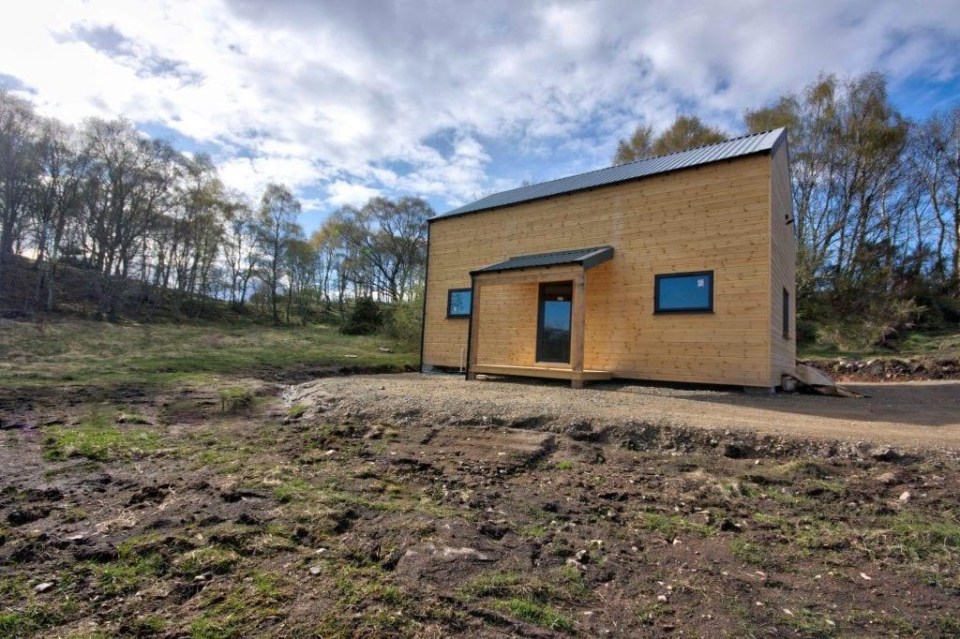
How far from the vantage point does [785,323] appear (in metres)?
9.83

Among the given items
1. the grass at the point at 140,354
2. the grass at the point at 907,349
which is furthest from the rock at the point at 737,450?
the grass at the point at 907,349

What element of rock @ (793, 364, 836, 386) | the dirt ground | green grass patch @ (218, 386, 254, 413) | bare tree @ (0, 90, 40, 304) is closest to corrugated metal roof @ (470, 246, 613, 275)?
the dirt ground

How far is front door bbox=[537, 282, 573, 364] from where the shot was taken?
10.1m

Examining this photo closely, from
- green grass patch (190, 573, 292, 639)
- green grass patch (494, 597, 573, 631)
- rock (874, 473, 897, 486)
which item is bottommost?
green grass patch (190, 573, 292, 639)

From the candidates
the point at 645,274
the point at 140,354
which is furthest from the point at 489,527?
the point at 140,354

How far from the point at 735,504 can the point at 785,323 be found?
8.31m

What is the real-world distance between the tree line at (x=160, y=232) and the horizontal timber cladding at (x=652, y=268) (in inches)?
427

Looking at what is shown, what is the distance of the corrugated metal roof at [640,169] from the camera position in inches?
338

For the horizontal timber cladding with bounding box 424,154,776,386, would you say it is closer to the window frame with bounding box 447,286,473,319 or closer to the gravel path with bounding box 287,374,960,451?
the window frame with bounding box 447,286,473,319

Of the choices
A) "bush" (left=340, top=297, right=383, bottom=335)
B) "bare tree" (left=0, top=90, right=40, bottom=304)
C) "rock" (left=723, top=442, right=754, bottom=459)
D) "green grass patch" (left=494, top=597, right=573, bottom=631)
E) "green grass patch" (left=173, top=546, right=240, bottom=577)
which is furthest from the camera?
"bush" (left=340, top=297, right=383, bottom=335)

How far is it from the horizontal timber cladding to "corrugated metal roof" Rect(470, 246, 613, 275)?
24 centimetres

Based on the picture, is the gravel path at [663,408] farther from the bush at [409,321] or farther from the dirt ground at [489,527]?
the bush at [409,321]

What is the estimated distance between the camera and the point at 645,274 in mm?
9086

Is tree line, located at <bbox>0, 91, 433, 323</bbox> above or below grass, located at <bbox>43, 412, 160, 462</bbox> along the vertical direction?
above
